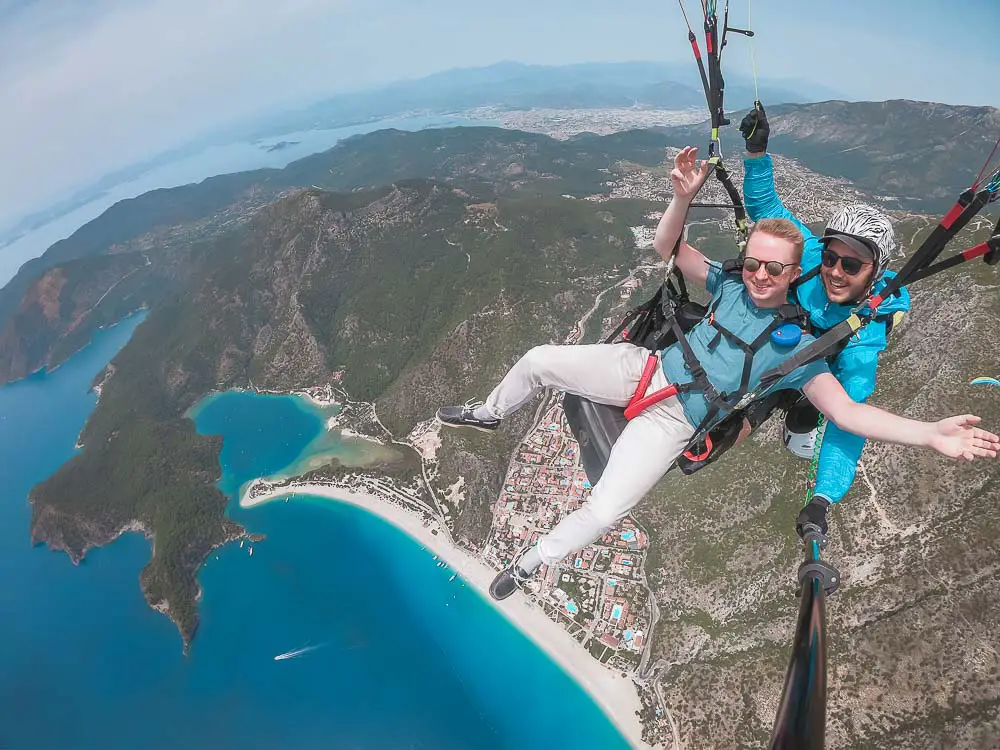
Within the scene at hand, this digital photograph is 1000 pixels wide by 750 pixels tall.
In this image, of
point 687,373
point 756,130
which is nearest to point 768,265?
point 687,373

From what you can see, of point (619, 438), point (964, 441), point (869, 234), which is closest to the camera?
point (964, 441)

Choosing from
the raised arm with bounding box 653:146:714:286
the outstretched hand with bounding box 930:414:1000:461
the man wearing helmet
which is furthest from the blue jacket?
the outstretched hand with bounding box 930:414:1000:461

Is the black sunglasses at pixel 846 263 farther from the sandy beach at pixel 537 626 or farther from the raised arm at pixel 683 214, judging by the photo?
the sandy beach at pixel 537 626

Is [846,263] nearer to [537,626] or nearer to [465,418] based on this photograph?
[465,418]

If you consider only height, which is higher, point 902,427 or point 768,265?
point 768,265

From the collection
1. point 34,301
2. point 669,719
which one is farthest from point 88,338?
point 669,719

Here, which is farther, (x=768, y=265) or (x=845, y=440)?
(x=845, y=440)
